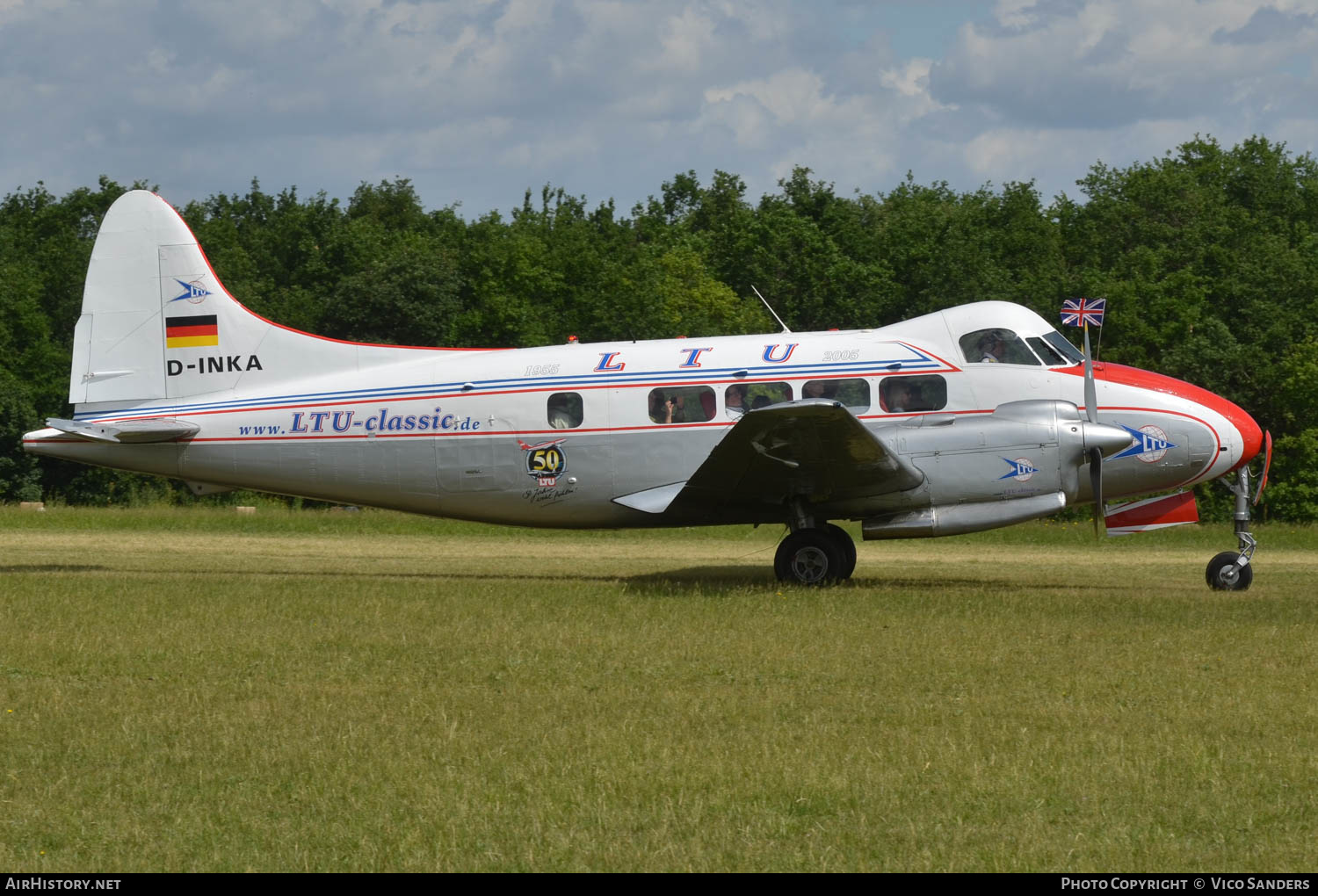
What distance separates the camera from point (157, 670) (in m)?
11.1

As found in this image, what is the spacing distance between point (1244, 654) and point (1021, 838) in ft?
19.7

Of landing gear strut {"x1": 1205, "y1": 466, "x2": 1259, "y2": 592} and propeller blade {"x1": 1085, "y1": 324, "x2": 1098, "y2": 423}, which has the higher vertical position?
propeller blade {"x1": 1085, "y1": 324, "x2": 1098, "y2": 423}

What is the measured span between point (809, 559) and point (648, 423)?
264 cm

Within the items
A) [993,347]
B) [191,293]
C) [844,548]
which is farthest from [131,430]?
[993,347]

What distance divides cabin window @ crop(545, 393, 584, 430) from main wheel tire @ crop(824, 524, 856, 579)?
348 centimetres

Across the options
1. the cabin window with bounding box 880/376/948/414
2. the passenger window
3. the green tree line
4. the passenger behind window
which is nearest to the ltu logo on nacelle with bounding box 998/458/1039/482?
the cabin window with bounding box 880/376/948/414

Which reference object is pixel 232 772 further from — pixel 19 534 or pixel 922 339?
pixel 19 534

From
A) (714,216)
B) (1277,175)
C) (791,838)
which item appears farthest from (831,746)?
(1277,175)

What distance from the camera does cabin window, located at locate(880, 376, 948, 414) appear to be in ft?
53.1

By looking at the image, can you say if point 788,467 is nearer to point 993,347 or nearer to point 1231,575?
point 993,347

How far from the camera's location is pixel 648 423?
54.2ft

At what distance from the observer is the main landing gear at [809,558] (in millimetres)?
16375

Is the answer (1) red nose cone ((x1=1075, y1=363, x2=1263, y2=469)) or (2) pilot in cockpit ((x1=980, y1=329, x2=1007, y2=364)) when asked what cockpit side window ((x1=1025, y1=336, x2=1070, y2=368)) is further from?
(2) pilot in cockpit ((x1=980, y1=329, x2=1007, y2=364))

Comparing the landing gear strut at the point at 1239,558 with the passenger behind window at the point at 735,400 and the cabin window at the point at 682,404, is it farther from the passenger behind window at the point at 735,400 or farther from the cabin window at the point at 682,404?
the cabin window at the point at 682,404
